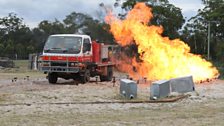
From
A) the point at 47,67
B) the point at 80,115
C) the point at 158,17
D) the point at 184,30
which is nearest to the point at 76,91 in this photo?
the point at 47,67

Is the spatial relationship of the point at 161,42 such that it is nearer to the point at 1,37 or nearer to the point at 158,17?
the point at 158,17

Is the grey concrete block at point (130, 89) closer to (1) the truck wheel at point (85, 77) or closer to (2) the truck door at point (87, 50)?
(2) the truck door at point (87, 50)

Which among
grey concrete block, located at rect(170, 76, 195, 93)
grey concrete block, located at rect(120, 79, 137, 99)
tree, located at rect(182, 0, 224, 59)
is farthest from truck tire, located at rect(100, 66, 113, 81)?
tree, located at rect(182, 0, 224, 59)

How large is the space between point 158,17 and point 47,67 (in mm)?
44904

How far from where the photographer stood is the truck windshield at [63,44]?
2778 cm

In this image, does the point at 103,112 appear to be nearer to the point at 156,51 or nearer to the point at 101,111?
the point at 101,111

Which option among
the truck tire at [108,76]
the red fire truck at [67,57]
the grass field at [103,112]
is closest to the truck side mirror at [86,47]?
the red fire truck at [67,57]

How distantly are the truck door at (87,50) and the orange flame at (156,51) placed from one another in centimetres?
377

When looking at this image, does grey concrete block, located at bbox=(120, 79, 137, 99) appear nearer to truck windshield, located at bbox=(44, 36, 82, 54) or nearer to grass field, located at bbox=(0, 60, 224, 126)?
grass field, located at bbox=(0, 60, 224, 126)

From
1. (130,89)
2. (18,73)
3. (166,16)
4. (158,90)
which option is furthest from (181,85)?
(166,16)

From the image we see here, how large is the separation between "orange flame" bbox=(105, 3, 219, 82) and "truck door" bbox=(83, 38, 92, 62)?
377 centimetres

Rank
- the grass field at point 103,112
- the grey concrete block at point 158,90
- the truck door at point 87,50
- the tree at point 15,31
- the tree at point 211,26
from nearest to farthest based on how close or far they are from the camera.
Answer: the grass field at point 103,112 < the grey concrete block at point 158,90 < the truck door at point 87,50 < the tree at point 211,26 < the tree at point 15,31

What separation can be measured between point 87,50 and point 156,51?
512cm

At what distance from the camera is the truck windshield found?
27781 millimetres
